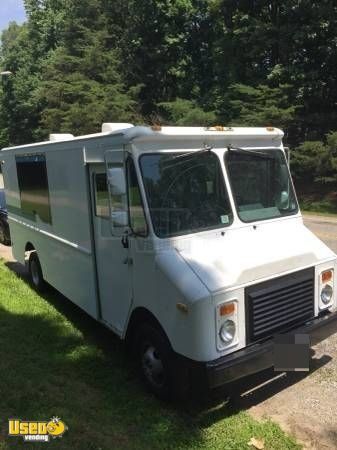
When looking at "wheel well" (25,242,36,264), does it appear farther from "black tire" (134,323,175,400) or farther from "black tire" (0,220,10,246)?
"black tire" (0,220,10,246)

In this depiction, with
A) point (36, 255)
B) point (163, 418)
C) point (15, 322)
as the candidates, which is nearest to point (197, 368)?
point (163, 418)

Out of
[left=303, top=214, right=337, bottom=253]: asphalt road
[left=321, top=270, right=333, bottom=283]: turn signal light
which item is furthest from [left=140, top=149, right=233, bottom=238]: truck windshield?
[left=303, top=214, right=337, bottom=253]: asphalt road

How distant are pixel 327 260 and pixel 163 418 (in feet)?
7.31

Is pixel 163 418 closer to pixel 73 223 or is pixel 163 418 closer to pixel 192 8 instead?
pixel 73 223

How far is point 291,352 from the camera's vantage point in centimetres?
429

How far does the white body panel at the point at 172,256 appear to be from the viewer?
4.04 meters

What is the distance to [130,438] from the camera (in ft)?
13.3

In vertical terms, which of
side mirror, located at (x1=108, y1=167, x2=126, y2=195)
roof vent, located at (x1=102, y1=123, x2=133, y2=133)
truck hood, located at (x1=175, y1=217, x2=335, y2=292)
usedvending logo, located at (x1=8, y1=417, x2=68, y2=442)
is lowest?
usedvending logo, located at (x1=8, y1=417, x2=68, y2=442)

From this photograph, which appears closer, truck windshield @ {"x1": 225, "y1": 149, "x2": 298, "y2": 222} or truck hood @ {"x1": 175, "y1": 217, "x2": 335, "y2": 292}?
truck hood @ {"x1": 175, "y1": 217, "x2": 335, "y2": 292}

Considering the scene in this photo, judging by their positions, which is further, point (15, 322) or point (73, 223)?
point (15, 322)

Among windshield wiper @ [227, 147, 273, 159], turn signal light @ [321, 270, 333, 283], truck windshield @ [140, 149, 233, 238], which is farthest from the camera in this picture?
windshield wiper @ [227, 147, 273, 159]

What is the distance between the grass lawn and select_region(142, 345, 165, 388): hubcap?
0.21 metres

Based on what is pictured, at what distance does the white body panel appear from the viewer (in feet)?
13.3

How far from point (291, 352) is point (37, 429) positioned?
2299mm
